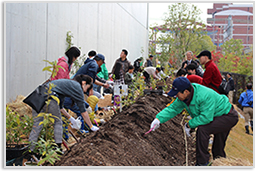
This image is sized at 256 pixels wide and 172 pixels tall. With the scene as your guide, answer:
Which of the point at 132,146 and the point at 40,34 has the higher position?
the point at 40,34

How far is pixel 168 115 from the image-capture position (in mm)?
4242

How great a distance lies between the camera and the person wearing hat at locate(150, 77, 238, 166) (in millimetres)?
3932

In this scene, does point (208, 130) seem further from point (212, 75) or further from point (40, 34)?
point (40, 34)

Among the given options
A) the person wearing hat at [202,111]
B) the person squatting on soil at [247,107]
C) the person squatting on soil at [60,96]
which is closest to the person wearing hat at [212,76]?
the person wearing hat at [202,111]

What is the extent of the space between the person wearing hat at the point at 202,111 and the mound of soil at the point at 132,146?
506 mm

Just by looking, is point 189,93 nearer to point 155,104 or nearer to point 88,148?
point 88,148

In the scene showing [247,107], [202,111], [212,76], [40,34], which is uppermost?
[40,34]

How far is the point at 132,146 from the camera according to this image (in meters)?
4.45

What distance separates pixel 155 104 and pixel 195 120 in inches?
155

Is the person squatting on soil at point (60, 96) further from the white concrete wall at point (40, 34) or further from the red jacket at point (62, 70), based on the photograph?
the white concrete wall at point (40, 34)

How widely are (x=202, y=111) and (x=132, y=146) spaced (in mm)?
1158

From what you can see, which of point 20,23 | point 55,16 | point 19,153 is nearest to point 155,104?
point 55,16

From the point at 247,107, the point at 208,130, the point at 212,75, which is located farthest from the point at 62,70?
the point at 247,107

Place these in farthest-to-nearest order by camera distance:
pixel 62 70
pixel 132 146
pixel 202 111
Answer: pixel 62 70 → pixel 132 146 → pixel 202 111
